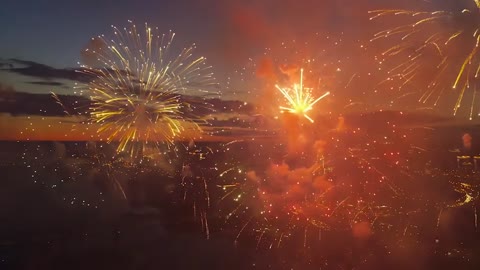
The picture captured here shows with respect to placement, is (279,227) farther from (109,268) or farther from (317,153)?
(109,268)

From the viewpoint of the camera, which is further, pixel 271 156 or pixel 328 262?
pixel 271 156

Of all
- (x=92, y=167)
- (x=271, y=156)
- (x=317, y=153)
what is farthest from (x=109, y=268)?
(x=92, y=167)

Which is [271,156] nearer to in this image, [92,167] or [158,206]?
[158,206]

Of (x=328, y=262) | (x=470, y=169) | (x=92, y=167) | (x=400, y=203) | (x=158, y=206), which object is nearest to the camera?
(x=328, y=262)

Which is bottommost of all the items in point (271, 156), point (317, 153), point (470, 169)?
point (317, 153)

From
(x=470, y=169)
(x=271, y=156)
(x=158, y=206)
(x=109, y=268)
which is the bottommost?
(x=109, y=268)

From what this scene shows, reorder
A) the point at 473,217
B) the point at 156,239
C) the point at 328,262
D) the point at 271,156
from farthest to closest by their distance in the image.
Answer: the point at 271,156 < the point at 473,217 < the point at 156,239 < the point at 328,262

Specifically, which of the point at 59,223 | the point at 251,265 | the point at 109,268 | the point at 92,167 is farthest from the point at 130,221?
the point at 92,167

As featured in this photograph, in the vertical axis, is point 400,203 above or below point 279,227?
A: above

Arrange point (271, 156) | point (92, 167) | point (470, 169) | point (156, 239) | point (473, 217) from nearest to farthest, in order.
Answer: point (156, 239), point (473, 217), point (271, 156), point (470, 169), point (92, 167)
